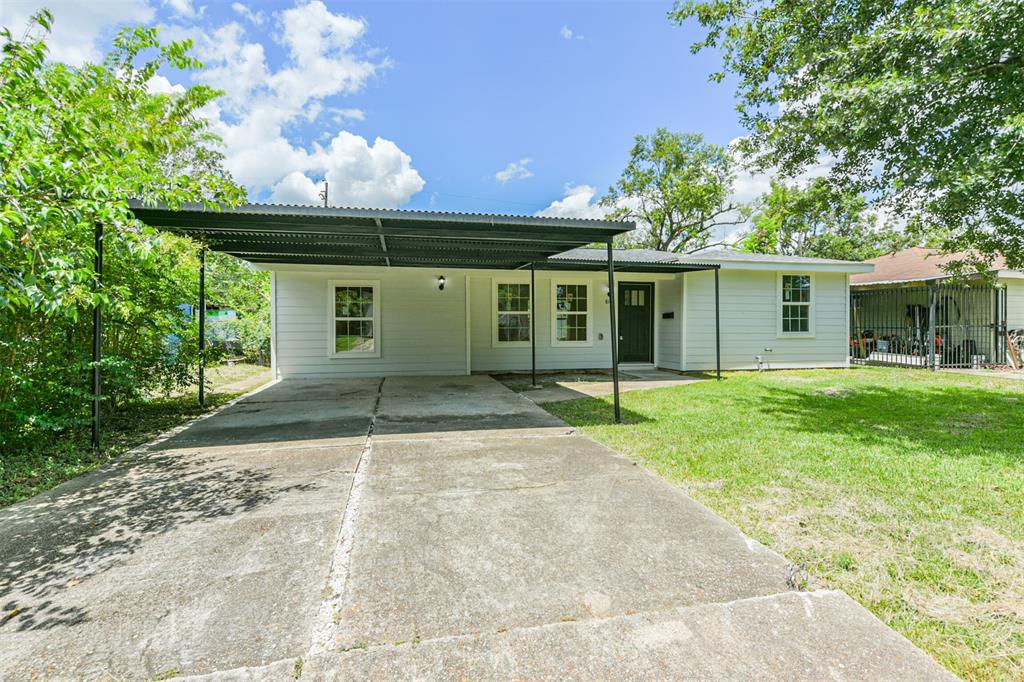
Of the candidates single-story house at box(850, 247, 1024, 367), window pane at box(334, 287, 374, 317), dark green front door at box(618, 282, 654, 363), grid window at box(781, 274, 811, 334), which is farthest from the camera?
single-story house at box(850, 247, 1024, 367)

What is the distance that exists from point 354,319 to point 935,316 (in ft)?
50.0

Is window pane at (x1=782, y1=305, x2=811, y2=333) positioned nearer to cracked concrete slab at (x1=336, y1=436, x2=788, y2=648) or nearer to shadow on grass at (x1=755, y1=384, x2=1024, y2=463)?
shadow on grass at (x1=755, y1=384, x2=1024, y2=463)

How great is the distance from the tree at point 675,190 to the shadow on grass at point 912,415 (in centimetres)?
1918

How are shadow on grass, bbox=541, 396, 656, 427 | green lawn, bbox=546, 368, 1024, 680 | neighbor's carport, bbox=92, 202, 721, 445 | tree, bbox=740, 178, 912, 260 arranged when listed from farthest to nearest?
tree, bbox=740, 178, 912, 260
shadow on grass, bbox=541, 396, 656, 427
neighbor's carport, bbox=92, 202, 721, 445
green lawn, bbox=546, 368, 1024, 680

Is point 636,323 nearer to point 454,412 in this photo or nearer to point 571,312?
point 571,312

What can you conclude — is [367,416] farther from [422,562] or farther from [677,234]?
[677,234]

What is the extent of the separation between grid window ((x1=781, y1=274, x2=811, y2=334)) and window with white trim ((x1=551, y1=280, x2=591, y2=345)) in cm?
467

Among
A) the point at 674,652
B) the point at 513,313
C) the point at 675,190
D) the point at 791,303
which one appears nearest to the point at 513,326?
the point at 513,313

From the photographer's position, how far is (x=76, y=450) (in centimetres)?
423

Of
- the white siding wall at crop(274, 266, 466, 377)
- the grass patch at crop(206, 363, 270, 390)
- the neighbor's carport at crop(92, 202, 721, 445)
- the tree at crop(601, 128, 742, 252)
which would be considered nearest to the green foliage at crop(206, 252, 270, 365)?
the grass patch at crop(206, 363, 270, 390)

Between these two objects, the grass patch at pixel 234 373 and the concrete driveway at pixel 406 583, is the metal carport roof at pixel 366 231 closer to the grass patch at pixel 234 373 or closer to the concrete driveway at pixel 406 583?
the concrete driveway at pixel 406 583

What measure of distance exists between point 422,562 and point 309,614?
1.81ft

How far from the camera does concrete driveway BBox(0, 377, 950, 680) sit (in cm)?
161

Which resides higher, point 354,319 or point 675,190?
point 675,190
